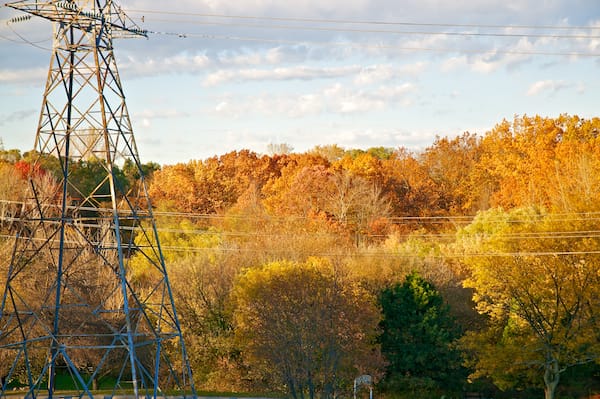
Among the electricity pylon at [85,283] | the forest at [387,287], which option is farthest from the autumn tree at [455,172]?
the electricity pylon at [85,283]

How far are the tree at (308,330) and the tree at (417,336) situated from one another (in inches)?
143

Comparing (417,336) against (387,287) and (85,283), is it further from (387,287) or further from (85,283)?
(85,283)

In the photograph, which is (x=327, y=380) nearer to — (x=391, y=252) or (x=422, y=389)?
(x=422, y=389)

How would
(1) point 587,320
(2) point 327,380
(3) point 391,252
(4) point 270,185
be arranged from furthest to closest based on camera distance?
(4) point 270,185 → (3) point 391,252 → (1) point 587,320 → (2) point 327,380

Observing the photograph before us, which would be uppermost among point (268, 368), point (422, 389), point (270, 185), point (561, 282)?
point (270, 185)

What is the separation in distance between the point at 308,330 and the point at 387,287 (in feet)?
31.7

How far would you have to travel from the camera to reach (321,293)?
32531 millimetres

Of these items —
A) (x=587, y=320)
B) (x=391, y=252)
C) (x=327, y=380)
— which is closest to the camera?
(x=327, y=380)

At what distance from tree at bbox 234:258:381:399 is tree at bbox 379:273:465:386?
363 centimetres

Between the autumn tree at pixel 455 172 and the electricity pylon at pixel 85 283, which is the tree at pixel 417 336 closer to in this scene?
the electricity pylon at pixel 85 283

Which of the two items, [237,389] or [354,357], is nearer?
[354,357]

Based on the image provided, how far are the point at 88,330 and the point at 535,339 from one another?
19.8 meters

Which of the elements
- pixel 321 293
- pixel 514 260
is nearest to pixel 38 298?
pixel 321 293

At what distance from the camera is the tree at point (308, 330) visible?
31.0 m
